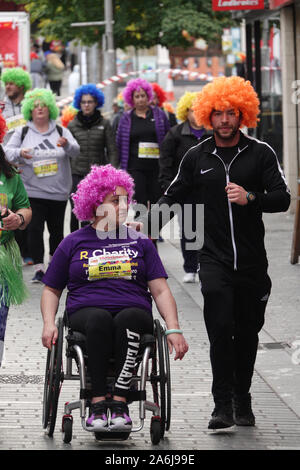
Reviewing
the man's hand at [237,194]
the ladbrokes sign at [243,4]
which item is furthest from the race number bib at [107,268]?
the ladbrokes sign at [243,4]

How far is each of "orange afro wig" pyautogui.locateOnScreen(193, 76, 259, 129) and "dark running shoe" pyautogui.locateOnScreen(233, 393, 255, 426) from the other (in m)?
1.48

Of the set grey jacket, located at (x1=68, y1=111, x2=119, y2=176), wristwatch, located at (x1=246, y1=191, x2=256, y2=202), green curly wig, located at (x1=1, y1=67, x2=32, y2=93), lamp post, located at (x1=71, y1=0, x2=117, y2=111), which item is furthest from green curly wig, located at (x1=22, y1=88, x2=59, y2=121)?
lamp post, located at (x1=71, y1=0, x2=117, y2=111)

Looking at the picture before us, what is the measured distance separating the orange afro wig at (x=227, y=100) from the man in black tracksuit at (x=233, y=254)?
60 millimetres

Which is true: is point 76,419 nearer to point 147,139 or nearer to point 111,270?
point 111,270

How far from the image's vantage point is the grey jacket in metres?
12.4

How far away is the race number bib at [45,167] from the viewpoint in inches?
442

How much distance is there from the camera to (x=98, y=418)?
561 cm

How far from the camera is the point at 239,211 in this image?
6168 millimetres

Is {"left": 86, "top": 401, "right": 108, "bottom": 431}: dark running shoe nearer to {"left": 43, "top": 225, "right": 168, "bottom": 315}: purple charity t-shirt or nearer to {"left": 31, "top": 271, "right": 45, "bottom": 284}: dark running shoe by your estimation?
{"left": 43, "top": 225, "right": 168, "bottom": 315}: purple charity t-shirt

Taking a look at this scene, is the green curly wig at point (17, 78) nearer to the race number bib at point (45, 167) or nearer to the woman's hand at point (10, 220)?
the race number bib at point (45, 167)

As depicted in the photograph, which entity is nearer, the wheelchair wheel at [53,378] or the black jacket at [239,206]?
the wheelchair wheel at [53,378]

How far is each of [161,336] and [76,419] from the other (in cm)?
101

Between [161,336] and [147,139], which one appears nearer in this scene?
[161,336]

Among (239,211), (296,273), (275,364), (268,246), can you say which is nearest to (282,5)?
(268,246)
